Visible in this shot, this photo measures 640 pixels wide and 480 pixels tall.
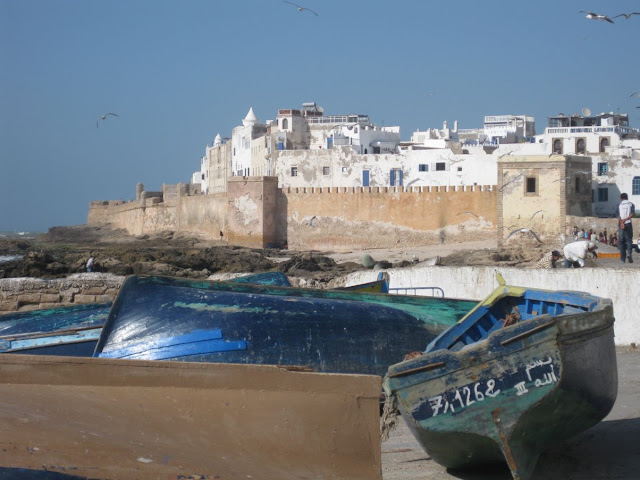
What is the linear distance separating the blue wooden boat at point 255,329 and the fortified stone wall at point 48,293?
111 inches

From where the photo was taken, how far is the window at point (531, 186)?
24688mm

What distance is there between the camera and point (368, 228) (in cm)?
3038

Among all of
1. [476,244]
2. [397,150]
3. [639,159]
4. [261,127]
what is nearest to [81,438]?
[476,244]

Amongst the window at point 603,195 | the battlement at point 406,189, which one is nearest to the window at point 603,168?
the window at point 603,195

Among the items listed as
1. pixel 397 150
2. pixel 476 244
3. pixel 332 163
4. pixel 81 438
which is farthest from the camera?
pixel 397 150

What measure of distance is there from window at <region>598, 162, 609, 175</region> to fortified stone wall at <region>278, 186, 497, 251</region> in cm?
593

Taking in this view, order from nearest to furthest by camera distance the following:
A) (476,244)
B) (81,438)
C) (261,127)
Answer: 1. (81,438)
2. (476,244)
3. (261,127)

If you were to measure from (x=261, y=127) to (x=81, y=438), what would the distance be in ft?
152

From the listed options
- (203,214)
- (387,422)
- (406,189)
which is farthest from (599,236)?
(203,214)

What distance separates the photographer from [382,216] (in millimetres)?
30172

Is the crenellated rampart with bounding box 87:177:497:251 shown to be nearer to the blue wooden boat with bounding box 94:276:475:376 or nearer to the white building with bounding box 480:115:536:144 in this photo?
the white building with bounding box 480:115:536:144

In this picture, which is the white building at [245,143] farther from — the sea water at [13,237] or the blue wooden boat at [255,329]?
the blue wooden boat at [255,329]

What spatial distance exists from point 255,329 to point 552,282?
3.33 metres

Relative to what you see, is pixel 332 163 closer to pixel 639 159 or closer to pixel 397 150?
pixel 397 150
